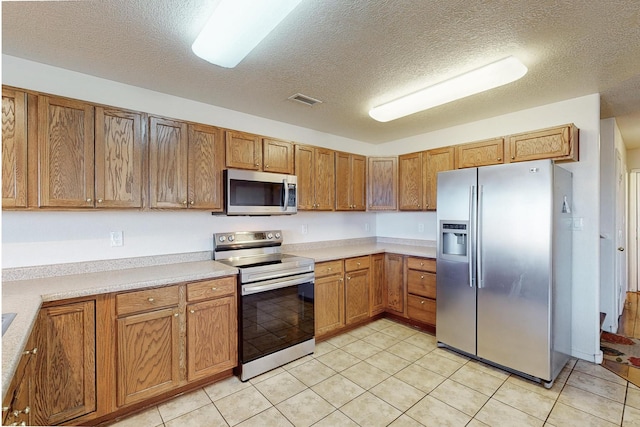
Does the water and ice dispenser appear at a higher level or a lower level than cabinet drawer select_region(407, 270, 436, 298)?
higher

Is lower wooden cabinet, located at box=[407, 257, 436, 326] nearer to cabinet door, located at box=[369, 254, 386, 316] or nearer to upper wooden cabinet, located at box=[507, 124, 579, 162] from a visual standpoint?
cabinet door, located at box=[369, 254, 386, 316]

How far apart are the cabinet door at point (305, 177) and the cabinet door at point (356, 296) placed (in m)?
0.93

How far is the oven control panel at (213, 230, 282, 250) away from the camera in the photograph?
10.3 feet

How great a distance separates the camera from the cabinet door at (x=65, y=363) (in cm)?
192

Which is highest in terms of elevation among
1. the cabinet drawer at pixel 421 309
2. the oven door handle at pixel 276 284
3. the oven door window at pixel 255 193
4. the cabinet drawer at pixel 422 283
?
the oven door window at pixel 255 193

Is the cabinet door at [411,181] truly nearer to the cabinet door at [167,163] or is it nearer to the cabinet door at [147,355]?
the cabinet door at [167,163]

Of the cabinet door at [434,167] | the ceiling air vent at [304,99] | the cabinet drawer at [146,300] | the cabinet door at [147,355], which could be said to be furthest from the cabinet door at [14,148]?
the cabinet door at [434,167]

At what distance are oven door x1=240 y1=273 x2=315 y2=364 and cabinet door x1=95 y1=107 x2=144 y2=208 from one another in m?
1.17

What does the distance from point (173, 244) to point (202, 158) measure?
2.73ft

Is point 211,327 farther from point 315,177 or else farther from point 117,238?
point 315,177

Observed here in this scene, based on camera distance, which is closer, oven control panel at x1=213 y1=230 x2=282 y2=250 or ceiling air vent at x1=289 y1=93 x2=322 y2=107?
ceiling air vent at x1=289 y1=93 x2=322 y2=107

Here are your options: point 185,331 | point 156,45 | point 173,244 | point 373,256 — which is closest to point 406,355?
point 373,256

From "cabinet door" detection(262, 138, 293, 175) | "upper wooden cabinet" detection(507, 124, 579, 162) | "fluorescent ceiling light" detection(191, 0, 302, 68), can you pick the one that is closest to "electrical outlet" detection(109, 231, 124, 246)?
"cabinet door" detection(262, 138, 293, 175)

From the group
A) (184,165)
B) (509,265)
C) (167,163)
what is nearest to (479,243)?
(509,265)
